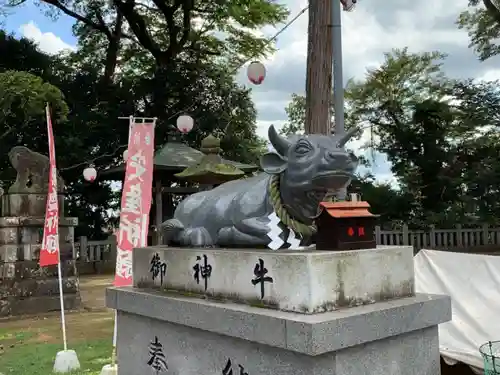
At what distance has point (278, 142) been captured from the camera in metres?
3.49

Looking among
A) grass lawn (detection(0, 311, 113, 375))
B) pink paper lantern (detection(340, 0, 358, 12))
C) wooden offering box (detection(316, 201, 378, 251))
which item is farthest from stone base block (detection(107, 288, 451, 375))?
pink paper lantern (detection(340, 0, 358, 12))

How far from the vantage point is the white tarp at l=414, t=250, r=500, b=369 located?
169 inches

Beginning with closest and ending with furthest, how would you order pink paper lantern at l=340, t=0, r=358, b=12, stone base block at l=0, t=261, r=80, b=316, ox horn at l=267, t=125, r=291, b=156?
ox horn at l=267, t=125, r=291, b=156
pink paper lantern at l=340, t=0, r=358, b=12
stone base block at l=0, t=261, r=80, b=316

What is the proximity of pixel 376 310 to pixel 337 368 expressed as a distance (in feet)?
1.30

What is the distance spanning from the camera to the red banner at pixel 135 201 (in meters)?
5.36

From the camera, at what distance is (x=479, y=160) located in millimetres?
18172

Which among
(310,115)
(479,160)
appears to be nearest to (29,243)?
(310,115)

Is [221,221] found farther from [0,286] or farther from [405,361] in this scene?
[0,286]

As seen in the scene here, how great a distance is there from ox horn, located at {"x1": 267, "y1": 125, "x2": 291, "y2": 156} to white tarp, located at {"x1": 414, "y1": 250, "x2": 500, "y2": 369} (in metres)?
2.26

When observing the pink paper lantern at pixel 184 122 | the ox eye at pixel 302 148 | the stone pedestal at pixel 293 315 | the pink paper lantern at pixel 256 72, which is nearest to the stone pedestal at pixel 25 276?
the pink paper lantern at pixel 184 122

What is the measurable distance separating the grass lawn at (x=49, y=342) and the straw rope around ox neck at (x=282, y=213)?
3.66 meters

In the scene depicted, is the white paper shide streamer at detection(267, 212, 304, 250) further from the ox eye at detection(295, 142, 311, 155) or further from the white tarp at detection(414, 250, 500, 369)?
the white tarp at detection(414, 250, 500, 369)

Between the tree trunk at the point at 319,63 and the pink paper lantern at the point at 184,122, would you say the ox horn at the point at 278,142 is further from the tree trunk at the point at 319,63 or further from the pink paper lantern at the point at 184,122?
the pink paper lantern at the point at 184,122

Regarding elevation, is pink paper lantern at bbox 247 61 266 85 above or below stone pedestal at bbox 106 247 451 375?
above
